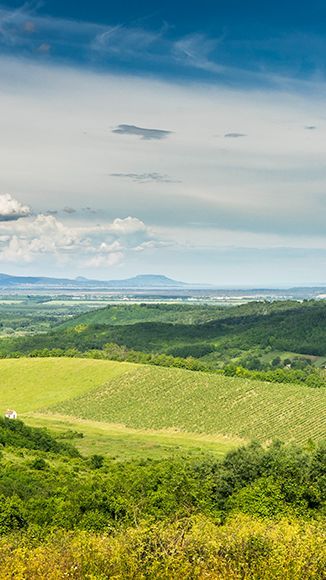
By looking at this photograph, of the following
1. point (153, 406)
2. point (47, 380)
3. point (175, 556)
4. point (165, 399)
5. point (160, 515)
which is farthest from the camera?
point (47, 380)

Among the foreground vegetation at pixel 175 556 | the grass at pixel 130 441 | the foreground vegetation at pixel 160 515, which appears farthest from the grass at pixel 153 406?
the foreground vegetation at pixel 175 556

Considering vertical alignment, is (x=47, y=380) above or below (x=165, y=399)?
above

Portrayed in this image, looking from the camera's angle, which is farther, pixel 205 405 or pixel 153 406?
pixel 153 406

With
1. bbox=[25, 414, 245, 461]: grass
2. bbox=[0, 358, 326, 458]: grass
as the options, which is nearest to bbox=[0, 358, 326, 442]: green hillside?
bbox=[0, 358, 326, 458]: grass

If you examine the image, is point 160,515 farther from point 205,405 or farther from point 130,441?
point 205,405

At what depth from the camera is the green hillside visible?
456 feet

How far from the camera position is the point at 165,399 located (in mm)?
161250

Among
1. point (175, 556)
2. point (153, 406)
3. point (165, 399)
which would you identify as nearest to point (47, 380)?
point (165, 399)

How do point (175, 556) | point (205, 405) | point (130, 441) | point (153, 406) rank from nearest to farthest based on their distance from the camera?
point (175, 556) → point (130, 441) → point (205, 405) → point (153, 406)

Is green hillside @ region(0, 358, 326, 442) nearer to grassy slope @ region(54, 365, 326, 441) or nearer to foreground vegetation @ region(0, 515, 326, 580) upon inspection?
grassy slope @ region(54, 365, 326, 441)

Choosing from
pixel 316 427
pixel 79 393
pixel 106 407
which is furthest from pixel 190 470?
pixel 79 393

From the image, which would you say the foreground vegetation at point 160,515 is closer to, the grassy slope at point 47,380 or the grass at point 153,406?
the grass at point 153,406

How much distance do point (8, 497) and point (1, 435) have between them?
4391 cm

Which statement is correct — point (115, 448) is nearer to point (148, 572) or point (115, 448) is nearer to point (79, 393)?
point (79, 393)
